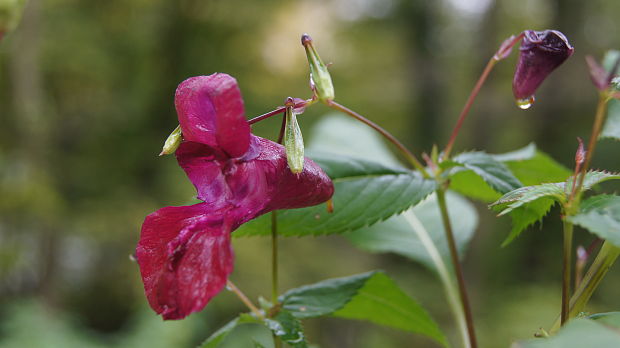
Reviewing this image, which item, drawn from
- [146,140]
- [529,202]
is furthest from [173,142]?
[146,140]

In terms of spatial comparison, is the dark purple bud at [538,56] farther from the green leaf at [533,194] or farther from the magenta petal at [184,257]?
the magenta petal at [184,257]

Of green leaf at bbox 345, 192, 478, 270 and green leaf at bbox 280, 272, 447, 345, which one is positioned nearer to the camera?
green leaf at bbox 280, 272, 447, 345

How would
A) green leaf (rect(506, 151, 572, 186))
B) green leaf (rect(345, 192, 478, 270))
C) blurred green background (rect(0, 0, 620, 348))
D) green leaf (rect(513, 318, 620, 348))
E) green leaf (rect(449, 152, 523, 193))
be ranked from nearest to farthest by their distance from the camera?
green leaf (rect(513, 318, 620, 348))
green leaf (rect(449, 152, 523, 193))
green leaf (rect(506, 151, 572, 186))
green leaf (rect(345, 192, 478, 270))
blurred green background (rect(0, 0, 620, 348))

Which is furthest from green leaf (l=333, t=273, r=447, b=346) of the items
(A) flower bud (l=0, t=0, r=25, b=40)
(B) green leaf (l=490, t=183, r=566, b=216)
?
(A) flower bud (l=0, t=0, r=25, b=40)

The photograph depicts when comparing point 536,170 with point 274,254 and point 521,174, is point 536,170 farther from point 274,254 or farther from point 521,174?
point 274,254

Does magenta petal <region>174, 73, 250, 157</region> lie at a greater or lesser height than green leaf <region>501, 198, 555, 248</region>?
greater

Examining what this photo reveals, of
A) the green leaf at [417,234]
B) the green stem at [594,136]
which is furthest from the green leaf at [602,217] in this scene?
the green leaf at [417,234]

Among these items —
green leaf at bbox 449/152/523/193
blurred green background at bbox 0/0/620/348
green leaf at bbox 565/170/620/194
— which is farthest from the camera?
blurred green background at bbox 0/0/620/348

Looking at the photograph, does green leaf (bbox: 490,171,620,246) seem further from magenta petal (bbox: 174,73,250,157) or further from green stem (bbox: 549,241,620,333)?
magenta petal (bbox: 174,73,250,157)
